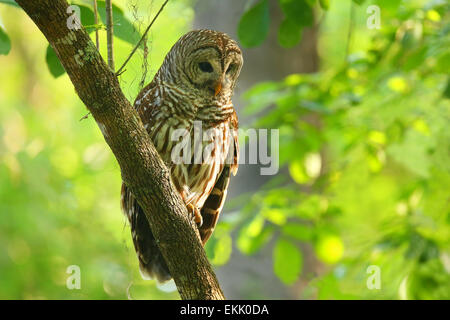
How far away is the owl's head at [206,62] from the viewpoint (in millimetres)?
1717

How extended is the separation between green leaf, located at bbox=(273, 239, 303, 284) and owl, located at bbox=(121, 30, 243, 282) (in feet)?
2.53

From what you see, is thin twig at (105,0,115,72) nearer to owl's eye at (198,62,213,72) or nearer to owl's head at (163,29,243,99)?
owl's head at (163,29,243,99)

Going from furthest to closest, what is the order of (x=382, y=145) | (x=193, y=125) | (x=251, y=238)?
(x=382, y=145) < (x=251, y=238) < (x=193, y=125)

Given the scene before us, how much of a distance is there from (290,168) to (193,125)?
1.39 metres

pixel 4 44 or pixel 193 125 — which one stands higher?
pixel 4 44

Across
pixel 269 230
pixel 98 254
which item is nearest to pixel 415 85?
pixel 269 230

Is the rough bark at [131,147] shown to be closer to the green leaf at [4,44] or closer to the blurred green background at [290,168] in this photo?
the blurred green background at [290,168]

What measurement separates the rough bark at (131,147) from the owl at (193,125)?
365 mm

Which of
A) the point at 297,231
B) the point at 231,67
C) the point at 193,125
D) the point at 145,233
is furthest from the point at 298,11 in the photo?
the point at 297,231

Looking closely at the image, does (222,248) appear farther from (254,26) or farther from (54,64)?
(54,64)

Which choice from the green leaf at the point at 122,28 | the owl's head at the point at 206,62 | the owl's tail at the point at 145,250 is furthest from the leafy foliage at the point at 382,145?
the green leaf at the point at 122,28

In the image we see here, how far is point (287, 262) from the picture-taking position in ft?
9.52

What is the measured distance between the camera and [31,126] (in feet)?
14.9

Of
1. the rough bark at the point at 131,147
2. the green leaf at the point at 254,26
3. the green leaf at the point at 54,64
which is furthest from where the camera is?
the green leaf at the point at 254,26
